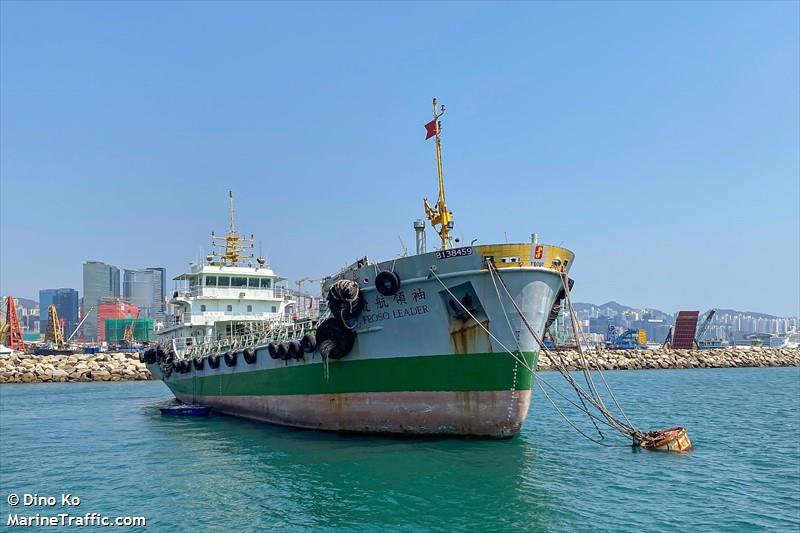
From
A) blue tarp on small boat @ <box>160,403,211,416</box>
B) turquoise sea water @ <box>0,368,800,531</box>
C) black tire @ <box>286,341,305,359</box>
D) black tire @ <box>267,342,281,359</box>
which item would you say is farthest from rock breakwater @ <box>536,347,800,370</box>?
black tire @ <box>286,341,305,359</box>

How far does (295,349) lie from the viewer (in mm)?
19469

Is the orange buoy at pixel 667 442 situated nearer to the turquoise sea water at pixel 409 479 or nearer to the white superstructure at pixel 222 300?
the turquoise sea water at pixel 409 479

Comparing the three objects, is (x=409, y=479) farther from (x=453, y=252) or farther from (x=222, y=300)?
(x=222, y=300)

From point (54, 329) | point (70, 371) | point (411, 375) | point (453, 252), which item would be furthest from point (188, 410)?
point (54, 329)

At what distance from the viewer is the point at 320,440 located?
18.4m

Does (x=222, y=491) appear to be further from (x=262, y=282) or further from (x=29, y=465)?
(x=262, y=282)

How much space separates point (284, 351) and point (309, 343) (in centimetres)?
167

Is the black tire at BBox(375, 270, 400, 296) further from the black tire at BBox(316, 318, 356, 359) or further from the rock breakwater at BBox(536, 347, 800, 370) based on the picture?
the rock breakwater at BBox(536, 347, 800, 370)

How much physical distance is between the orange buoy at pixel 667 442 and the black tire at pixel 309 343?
9.93m

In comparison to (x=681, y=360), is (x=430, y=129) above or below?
above

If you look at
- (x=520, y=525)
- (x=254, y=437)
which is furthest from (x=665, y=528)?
(x=254, y=437)

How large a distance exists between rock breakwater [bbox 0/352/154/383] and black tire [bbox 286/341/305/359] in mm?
44514

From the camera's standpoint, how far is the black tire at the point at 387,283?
681 inches

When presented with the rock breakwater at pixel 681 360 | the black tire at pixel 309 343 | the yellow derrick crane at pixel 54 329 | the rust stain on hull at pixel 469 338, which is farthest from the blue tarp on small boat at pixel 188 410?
the yellow derrick crane at pixel 54 329
